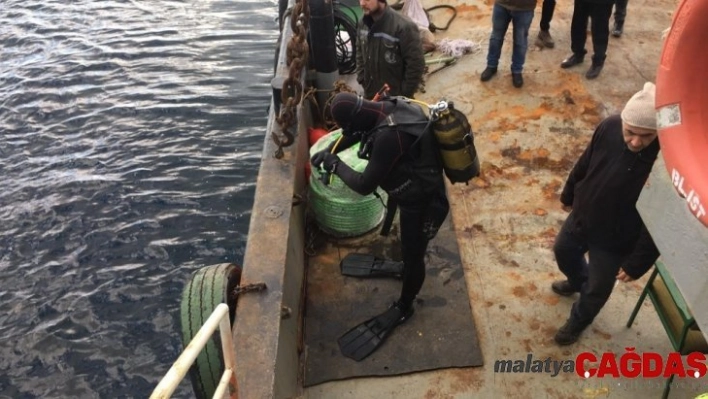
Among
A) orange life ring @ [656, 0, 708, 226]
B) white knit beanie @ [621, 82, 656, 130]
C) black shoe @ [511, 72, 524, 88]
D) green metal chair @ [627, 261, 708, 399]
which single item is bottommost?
green metal chair @ [627, 261, 708, 399]

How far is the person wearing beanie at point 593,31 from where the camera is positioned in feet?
21.3

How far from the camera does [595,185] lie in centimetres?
336

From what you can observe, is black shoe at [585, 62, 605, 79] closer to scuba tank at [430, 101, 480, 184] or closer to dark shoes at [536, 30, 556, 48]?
dark shoes at [536, 30, 556, 48]

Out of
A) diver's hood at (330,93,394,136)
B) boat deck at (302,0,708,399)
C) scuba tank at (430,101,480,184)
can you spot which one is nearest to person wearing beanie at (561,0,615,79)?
boat deck at (302,0,708,399)

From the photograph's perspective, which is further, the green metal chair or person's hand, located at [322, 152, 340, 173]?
person's hand, located at [322, 152, 340, 173]

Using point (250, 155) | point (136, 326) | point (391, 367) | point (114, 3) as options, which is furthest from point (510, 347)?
point (114, 3)

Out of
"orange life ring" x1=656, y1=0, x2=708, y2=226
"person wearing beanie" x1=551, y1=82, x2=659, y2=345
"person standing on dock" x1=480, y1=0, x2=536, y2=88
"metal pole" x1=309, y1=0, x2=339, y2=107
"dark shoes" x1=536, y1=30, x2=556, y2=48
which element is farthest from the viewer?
"dark shoes" x1=536, y1=30, x2=556, y2=48

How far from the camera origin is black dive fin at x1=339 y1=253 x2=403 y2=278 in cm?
465

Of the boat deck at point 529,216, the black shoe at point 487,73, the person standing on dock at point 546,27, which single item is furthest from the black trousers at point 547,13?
the black shoe at point 487,73

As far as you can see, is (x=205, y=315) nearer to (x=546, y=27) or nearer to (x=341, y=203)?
(x=341, y=203)

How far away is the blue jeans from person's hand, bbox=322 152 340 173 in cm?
376

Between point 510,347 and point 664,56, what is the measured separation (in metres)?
2.62

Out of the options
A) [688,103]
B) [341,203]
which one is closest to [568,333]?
[341,203]

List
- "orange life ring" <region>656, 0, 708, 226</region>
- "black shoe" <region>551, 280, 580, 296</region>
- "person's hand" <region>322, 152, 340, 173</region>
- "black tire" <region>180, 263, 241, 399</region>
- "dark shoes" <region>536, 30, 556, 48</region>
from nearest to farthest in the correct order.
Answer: "orange life ring" <region>656, 0, 708, 226</region>
"black tire" <region>180, 263, 241, 399</region>
"person's hand" <region>322, 152, 340, 173</region>
"black shoe" <region>551, 280, 580, 296</region>
"dark shoes" <region>536, 30, 556, 48</region>
